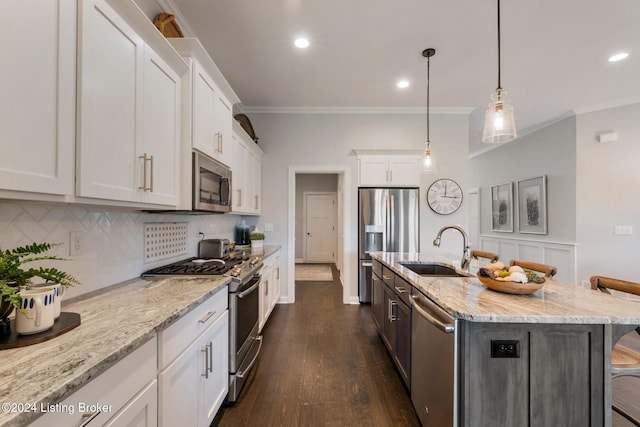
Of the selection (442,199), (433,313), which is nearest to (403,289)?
(433,313)

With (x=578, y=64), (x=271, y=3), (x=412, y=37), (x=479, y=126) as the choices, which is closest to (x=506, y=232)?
(x=479, y=126)

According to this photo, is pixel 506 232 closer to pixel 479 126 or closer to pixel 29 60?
pixel 479 126

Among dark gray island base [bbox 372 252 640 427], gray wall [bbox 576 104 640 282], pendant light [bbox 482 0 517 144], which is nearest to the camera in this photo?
dark gray island base [bbox 372 252 640 427]

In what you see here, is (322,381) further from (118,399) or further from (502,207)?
(502,207)

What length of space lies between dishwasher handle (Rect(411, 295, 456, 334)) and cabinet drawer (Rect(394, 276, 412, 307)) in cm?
13

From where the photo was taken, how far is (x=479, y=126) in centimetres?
480

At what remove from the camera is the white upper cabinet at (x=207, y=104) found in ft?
5.92

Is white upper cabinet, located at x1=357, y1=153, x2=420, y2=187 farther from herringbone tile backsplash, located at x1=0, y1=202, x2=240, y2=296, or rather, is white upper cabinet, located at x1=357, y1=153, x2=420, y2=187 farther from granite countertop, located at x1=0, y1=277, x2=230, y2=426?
granite countertop, located at x1=0, y1=277, x2=230, y2=426

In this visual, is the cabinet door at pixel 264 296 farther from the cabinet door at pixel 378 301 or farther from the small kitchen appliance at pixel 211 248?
the cabinet door at pixel 378 301

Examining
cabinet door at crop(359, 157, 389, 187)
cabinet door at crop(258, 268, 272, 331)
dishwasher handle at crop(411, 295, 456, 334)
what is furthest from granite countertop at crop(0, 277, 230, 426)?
cabinet door at crop(359, 157, 389, 187)

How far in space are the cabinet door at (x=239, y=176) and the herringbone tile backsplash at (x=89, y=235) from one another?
2.95 ft

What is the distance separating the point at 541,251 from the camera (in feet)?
15.3

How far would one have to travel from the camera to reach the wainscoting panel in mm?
4102

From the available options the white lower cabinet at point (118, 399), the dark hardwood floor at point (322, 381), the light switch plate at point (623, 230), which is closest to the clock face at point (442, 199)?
the dark hardwood floor at point (322, 381)
